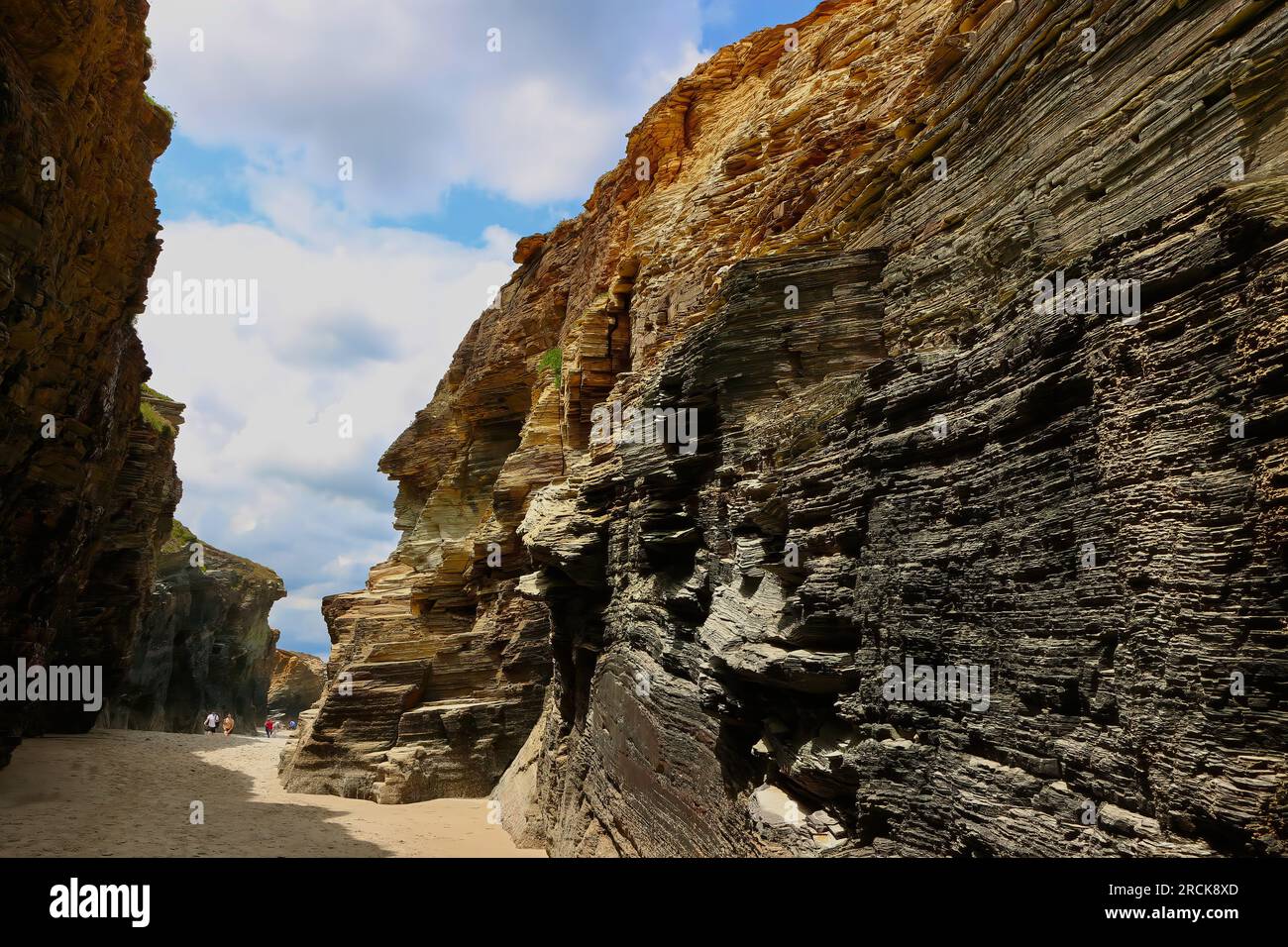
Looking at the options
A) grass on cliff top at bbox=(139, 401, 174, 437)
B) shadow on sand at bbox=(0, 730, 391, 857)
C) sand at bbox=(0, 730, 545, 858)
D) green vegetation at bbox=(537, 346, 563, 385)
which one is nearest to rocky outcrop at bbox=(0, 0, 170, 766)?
shadow on sand at bbox=(0, 730, 391, 857)

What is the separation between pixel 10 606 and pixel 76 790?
5.81 meters

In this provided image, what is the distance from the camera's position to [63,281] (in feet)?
59.0

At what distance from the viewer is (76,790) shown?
2216 cm

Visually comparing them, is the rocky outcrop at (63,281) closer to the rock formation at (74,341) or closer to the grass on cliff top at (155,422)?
the rock formation at (74,341)

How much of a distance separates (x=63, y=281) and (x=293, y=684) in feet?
250

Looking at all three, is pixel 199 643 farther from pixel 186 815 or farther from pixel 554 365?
pixel 554 365

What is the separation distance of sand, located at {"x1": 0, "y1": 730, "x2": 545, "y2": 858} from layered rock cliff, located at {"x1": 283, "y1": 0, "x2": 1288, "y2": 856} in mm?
4423

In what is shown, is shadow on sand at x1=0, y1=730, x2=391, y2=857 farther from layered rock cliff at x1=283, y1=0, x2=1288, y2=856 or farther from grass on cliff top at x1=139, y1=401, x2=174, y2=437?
grass on cliff top at x1=139, y1=401, x2=174, y2=437

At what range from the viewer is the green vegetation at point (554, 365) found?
30.9m

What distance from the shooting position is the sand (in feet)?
56.3

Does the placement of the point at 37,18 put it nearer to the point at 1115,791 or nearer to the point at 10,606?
the point at 10,606

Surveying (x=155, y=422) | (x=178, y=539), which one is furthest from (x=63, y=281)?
(x=178, y=539)

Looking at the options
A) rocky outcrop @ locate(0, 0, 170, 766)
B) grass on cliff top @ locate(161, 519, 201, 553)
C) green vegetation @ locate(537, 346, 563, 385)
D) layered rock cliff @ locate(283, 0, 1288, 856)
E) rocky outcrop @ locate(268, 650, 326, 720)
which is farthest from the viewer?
rocky outcrop @ locate(268, 650, 326, 720)

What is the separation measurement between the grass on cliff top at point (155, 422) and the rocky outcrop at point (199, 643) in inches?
573
